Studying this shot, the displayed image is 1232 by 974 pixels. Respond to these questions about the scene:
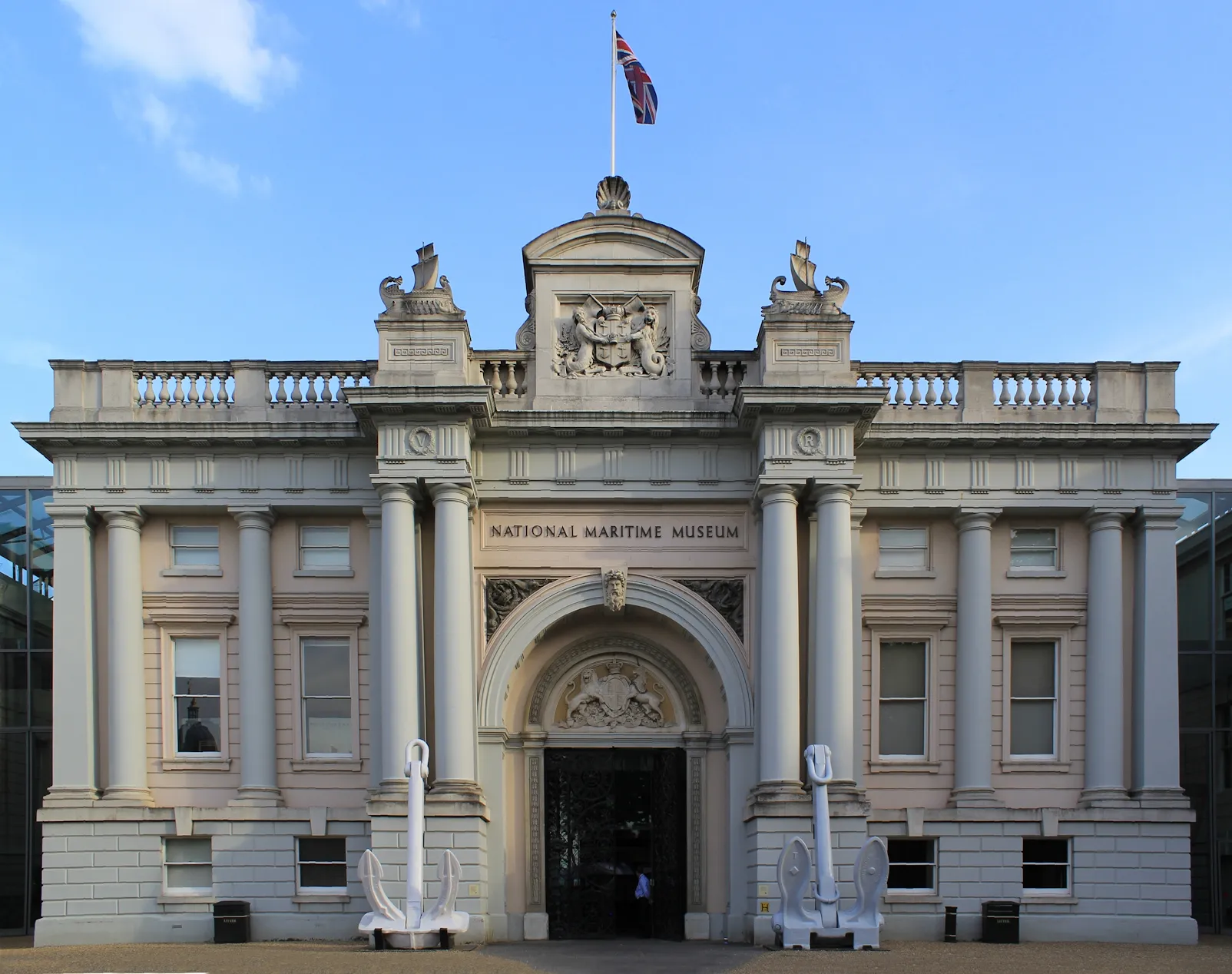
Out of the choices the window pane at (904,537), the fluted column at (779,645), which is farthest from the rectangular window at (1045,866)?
the window pane at (904,537)

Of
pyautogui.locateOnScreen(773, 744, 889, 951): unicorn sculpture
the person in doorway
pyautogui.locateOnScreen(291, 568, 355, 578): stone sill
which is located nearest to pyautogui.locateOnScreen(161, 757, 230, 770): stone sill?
pyautogui.locateOnScreen(291, 568, 355, 578): stone sill

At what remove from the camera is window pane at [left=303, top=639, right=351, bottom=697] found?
84.4ft

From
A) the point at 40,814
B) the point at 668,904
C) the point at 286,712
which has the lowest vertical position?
the point at 668,904

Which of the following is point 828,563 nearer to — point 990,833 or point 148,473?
point 990,833

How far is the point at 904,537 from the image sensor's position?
26234mm

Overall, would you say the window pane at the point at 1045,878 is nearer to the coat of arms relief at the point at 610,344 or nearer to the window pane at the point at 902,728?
the window pane at the point at 902,728

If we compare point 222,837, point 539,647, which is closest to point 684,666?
point 539,647

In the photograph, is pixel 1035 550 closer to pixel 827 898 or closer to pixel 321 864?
pixel 827 898

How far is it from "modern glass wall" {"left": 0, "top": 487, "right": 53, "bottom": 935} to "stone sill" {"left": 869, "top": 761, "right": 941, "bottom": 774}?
15424mm

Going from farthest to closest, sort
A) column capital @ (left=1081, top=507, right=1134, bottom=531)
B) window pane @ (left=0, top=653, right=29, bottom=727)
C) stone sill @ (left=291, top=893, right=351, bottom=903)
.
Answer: window pane @ (left=0, top=653, right=29, bottom=727) < column capital @ (left=1081, top=507, right=1134, bottom=531) < stone sill @ (left=291, top=893, right=351, bottom=903)

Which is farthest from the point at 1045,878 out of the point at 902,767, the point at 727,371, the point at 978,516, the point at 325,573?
the point at 325,573

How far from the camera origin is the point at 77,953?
2225 centimetres

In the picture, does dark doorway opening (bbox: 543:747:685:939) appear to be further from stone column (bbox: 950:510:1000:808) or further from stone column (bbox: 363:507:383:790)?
stone column (bbox: 950:510:1000:808)

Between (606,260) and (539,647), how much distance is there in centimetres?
687
